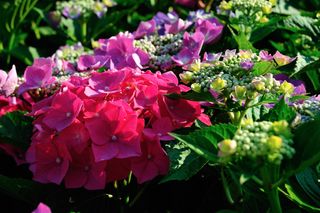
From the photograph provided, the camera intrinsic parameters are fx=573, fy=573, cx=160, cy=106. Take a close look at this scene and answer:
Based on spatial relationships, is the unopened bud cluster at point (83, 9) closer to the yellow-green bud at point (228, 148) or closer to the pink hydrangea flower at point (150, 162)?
the pink hydrangea flower at point (150, 162)

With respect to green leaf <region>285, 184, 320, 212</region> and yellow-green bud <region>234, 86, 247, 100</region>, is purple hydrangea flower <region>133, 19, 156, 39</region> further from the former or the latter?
green leaf <region>285, 184, 320, 212</region>

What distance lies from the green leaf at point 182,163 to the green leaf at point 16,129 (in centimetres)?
49

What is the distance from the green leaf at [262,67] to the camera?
141 centimetres

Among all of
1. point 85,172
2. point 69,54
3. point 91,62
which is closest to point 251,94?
point 85,172

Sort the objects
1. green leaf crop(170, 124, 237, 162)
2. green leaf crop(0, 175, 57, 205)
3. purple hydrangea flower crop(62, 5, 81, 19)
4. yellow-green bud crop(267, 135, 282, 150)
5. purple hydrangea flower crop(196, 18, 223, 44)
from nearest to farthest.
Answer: yellow-green bud crop(267, 135, 282, 150) < green leaf crop(170, 124, 237, 162) < green leaf crop(0, 175, 57, 205) < purple hydrangea flower crop(196, 18, 223, 44) < purple hydrangea flower crop(62, 5, 81, 19)

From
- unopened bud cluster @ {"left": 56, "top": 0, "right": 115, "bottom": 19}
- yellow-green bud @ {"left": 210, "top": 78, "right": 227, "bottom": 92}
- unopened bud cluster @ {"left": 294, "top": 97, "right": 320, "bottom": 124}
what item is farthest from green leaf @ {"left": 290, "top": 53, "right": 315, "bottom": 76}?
unopened bud cluster @ {"left": 56, "top": 0, "right": 115, "bottom": 19}

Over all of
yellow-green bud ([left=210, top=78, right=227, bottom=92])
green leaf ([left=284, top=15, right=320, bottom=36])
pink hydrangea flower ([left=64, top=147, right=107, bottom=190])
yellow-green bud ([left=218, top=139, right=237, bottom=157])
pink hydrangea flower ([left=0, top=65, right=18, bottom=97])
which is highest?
yellow-green bud ([left=218, top=139, right=237, bottom=157])

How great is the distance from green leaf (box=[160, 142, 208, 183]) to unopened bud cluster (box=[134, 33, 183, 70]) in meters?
0.49

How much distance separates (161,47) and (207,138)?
810 millimetres

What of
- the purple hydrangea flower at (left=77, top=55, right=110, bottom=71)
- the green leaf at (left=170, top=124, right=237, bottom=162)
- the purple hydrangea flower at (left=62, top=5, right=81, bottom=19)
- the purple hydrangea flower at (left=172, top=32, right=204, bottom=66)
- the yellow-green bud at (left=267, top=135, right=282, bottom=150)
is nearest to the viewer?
the yellow-green bud at (left=267, top=135, right=282, bottom=150)

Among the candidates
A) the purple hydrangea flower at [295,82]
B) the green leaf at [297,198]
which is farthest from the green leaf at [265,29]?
the green leaf at [297,198]

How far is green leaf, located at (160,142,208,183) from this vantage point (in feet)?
4.37

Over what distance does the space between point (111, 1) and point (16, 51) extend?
1.74ft

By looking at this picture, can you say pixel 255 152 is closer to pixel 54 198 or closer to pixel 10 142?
pixel 54 198
